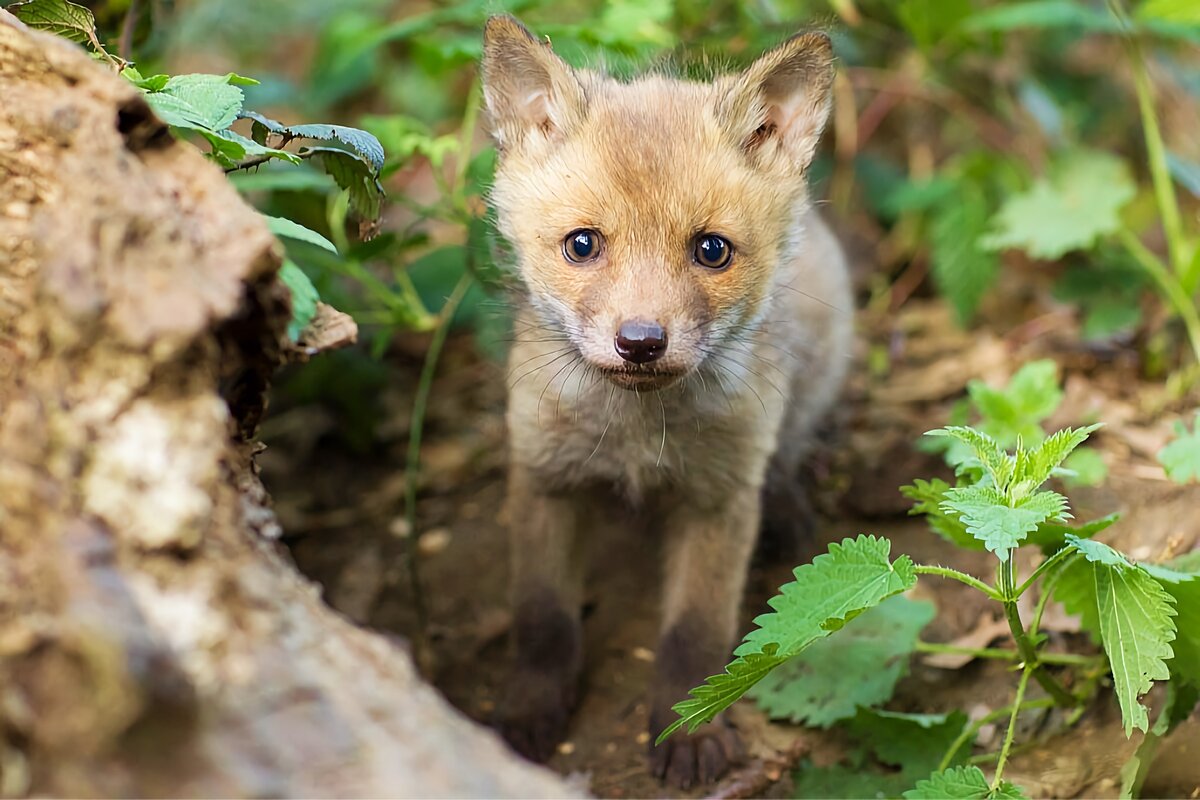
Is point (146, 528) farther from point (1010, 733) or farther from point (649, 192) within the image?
point (1010, 733)

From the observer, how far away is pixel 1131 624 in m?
2.37

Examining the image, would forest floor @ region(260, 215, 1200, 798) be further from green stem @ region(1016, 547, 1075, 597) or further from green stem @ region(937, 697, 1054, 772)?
green stem @ region(1016, 547, 1075, 597)

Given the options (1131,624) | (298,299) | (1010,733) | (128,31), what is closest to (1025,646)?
(1010,733)

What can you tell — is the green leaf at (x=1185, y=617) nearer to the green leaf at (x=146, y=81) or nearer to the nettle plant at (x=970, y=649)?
the nettle plant at (x=970, y=649)

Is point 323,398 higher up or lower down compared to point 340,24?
lower down

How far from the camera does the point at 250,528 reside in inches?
80.5

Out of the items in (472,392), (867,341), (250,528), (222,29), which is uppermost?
(222,29)

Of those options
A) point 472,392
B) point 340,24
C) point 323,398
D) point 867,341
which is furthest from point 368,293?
point 867,341

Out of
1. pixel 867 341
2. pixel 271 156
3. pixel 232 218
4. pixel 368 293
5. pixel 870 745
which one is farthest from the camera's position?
pixel 867 341

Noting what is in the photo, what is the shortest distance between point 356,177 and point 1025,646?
201cm

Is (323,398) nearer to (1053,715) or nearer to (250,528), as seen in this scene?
(250,528)

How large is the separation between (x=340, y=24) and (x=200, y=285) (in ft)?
11.6

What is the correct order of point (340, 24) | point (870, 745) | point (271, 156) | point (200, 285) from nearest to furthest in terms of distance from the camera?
point (200, 285) → point (271, 156) → point (870, 745) → point (340, 24)

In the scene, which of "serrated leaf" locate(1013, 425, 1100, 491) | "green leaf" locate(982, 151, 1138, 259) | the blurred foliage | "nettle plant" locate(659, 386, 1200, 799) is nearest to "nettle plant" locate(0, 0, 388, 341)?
the blurred foliage
